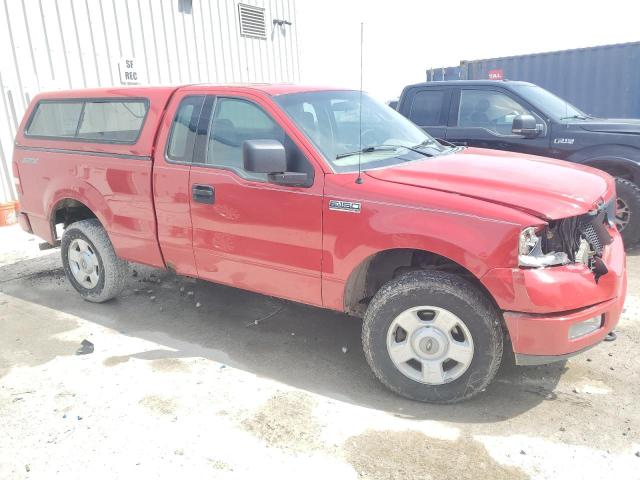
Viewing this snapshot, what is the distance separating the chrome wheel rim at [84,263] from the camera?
481 centimetres

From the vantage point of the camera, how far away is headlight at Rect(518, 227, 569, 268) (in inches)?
106

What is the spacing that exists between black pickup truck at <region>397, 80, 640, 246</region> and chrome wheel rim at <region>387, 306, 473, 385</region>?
11.5 feet

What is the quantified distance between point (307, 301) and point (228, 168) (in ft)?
3.55

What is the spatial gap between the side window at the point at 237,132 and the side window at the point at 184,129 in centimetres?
17

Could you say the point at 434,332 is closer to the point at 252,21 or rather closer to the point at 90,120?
the point at 90,120

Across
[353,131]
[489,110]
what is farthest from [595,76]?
[353,131]

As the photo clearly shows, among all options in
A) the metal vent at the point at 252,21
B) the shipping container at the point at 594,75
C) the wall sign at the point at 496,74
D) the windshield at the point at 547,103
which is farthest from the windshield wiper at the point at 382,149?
the wall sign at the point at 496,74

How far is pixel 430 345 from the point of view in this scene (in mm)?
3045

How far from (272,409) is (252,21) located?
1033 centimetres

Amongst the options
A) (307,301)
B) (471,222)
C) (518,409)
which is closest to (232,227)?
(307,301)

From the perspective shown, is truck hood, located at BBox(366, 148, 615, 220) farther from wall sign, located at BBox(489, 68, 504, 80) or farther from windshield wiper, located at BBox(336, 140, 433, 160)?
wall sign, located at BBox(489, 68, 504, 80)

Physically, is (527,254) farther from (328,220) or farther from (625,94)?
(625,94)

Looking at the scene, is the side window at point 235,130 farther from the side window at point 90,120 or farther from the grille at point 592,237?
the grille at point 592,237

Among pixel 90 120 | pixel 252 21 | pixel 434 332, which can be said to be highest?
pixel 252 21
